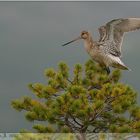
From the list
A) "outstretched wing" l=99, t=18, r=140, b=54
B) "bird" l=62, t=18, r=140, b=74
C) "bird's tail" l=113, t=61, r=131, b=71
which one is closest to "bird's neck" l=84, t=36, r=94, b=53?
"bird" l=62, t=18, r=140, b=74

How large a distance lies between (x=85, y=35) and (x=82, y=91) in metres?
1.12

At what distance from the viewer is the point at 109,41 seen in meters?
10.6

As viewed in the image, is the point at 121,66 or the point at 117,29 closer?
the point at 121,66

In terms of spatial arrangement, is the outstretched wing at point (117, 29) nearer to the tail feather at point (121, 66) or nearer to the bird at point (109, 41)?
the bird at point (109, 41)

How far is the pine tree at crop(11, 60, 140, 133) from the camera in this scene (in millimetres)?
9930

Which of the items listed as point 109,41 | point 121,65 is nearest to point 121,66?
point 121,65

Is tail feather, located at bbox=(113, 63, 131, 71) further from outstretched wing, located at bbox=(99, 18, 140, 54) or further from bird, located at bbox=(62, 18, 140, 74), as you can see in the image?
outstretched wing, located at bbox=(99, 18, 140, 54)

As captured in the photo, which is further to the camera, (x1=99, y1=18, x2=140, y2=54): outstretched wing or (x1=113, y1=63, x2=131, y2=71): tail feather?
(x1=99, y1=18, x2=140, y2=54): outstretched wing

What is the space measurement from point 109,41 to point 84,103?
1136 mm

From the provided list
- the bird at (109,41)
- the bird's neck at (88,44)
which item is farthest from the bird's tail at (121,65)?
the bird's neck at (88,44)

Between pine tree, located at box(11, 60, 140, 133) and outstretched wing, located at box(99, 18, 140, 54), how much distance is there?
407mm

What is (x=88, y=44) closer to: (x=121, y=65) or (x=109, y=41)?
(x=109, y=41)

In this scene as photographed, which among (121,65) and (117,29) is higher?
(117,29)

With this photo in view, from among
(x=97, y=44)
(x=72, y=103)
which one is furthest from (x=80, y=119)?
(x=97, y=44)
